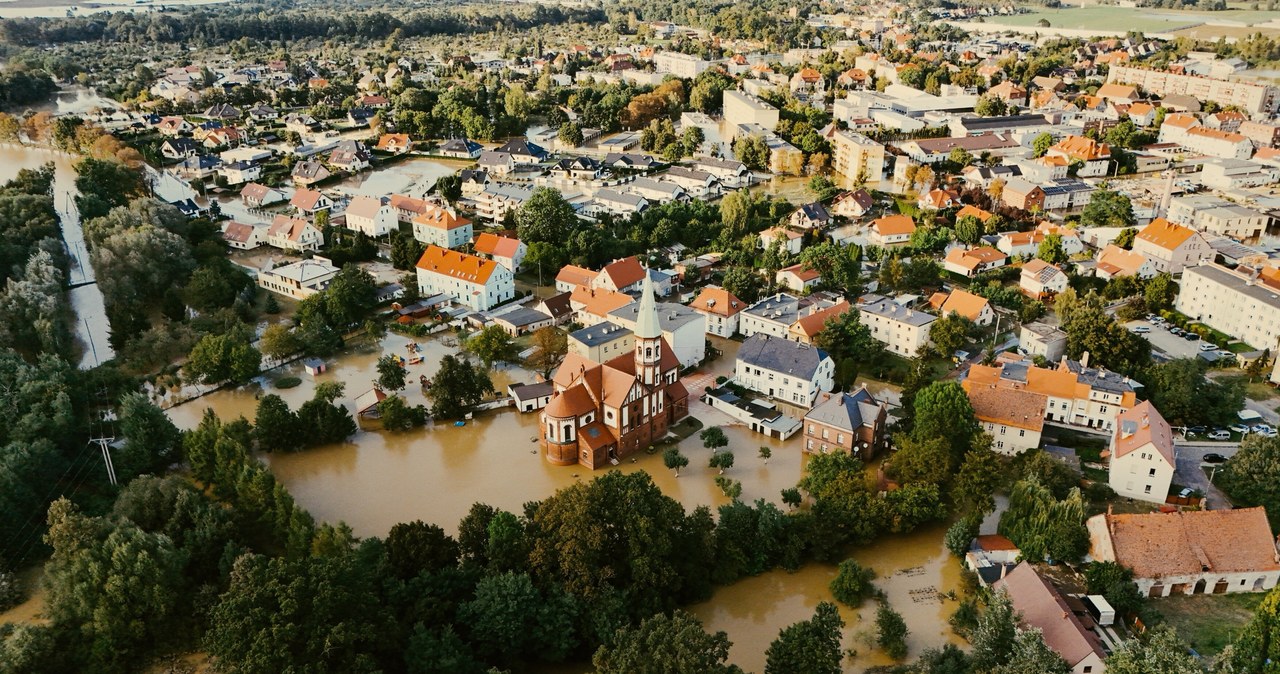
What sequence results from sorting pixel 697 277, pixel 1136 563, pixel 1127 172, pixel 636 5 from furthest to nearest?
1. pixel 636 5
2. pixel 1127 172
3. pixel 697 277
4. pixel 1136 563

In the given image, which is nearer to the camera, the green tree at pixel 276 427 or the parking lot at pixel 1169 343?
the green tree at pixel 276 427

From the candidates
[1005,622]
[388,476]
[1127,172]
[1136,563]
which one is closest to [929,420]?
[1136,563]

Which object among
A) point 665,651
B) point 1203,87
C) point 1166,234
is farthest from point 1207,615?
point 1203,87

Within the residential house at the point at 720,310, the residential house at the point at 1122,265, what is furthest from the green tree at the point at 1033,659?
the residential house at the point at 1122,265

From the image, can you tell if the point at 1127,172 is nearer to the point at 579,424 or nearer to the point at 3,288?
the point at 579,424

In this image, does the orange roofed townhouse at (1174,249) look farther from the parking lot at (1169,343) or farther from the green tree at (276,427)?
the green tree at (276,427)

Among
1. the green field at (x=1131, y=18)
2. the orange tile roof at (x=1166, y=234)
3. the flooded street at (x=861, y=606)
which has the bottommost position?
the flooded street at (x=861, y=606)
